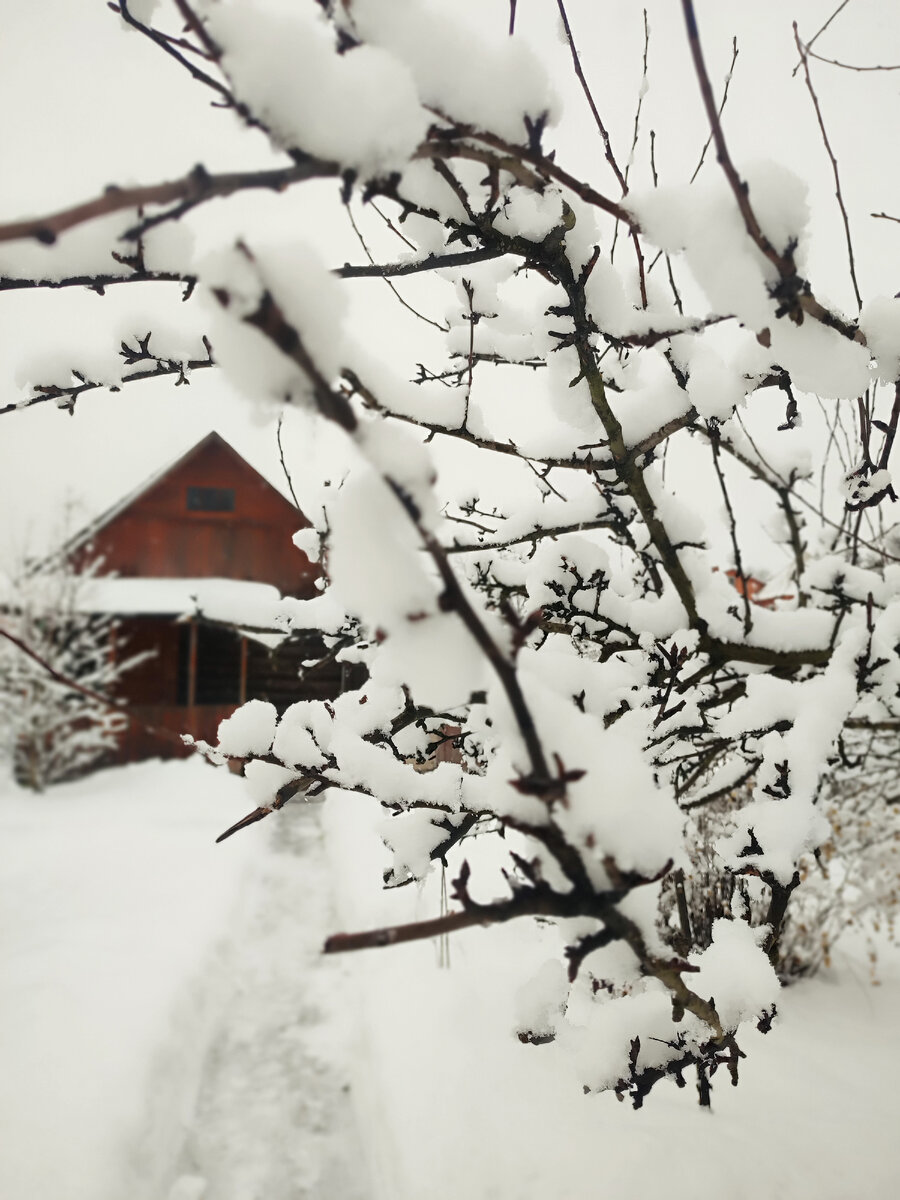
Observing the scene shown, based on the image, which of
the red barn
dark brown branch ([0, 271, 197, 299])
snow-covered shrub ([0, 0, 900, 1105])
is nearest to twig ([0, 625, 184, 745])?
snow-covered shrub ([0, 0, 900, 1105])

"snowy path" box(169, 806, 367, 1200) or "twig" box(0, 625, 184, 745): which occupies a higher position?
"twig" box(0, 625, 184, 745)

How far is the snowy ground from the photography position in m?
2.47

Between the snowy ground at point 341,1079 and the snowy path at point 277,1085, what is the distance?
0.04 feet

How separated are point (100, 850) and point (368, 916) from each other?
154 inches

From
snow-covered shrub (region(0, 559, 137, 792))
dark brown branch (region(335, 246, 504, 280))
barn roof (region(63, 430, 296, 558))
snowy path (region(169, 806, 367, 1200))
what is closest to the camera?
dark brown branch (region(335, 246, 504, 280))

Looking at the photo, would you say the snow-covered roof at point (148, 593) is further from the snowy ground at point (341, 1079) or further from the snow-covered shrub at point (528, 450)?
the snow-covered shrub at point (528, 450)

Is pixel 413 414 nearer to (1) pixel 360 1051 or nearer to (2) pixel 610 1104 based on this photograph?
(2) pixel 610 1104

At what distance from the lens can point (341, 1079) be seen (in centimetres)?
388

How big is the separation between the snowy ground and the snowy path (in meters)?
0.01

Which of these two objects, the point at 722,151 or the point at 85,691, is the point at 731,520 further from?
the point at 85,691

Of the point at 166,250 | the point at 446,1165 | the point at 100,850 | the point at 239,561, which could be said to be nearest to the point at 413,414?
the point at 166,250

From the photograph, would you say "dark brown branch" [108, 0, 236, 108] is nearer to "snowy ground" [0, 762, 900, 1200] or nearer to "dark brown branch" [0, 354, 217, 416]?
"dark brown branch" [0, 354, 217, 416]

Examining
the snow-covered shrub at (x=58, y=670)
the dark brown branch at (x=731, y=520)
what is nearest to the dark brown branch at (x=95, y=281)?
the dark brown branch at (x=731, y=520)

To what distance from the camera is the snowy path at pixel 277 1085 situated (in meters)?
3.13
